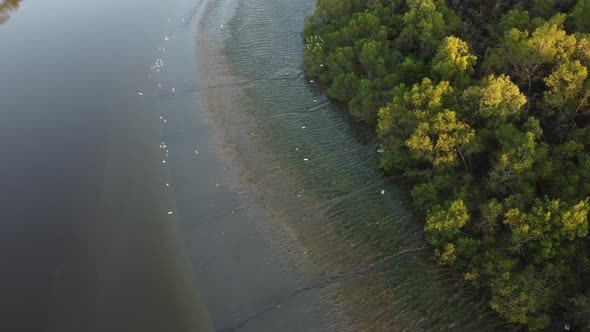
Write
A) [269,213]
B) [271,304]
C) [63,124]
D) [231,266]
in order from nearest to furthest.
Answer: [271,304] → [231,266] → [269,213] → [63,124]

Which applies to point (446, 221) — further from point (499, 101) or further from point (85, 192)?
point (85, 192)

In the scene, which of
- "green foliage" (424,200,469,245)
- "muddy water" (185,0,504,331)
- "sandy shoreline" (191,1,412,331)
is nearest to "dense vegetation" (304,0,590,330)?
"green foliage" (424,200,469,245)

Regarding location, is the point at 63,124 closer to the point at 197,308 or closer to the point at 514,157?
the point at 197,308

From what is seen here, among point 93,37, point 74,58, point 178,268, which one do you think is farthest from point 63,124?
point 178,268

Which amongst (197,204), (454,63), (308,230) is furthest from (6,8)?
(454,63)

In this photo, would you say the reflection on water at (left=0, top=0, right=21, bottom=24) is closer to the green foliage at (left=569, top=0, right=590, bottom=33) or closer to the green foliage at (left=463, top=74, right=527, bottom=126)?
the green foliage at (left=463, top=74, right=527, bottom=126)

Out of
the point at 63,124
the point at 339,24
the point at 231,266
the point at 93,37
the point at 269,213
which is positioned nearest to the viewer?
the point at 231,266

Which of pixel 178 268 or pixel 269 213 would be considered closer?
pixel 178 268
